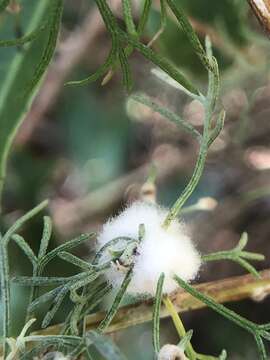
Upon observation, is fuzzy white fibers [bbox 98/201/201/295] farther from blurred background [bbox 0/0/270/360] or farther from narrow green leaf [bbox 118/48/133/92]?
blurred background [bbox 0/0/270/360]

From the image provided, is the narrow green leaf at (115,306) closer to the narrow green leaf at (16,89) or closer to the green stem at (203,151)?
the green stem at (203,151)

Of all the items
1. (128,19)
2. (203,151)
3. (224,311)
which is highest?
(128,19)

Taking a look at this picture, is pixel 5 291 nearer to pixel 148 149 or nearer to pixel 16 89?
pixel 16 89

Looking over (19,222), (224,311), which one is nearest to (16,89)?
(19,222)

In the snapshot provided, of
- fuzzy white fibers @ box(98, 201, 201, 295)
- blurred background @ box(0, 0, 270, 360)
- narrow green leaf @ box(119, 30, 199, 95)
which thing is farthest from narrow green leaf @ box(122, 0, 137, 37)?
blurred background @ box(0, 0, 270, 360)

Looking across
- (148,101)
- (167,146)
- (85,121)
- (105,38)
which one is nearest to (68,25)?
(105,38)

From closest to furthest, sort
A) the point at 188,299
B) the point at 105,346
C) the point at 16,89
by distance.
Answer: the point at 105,346 < the point at 188,299 < the point at 16,89
